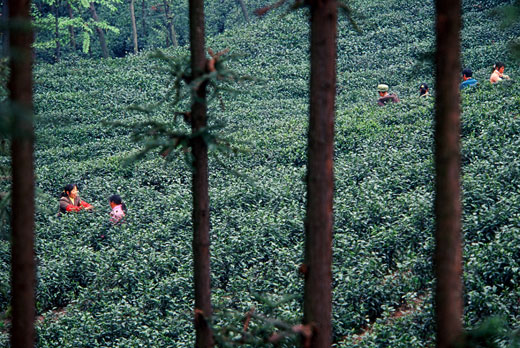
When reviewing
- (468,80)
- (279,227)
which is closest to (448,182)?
(279,227)

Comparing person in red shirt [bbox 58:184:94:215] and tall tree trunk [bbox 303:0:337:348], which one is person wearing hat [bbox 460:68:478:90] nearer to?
person in red shirt [bbox 58:184:94:215]

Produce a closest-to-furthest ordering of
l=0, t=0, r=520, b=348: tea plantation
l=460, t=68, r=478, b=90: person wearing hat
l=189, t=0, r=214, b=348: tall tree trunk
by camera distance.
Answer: l=189, t=0, r=214, b=348: tall tree trunk
l=0, t=0, r=520, b=348: tea plantation
l=460, t=68, r=478, b=90: person wearing hat

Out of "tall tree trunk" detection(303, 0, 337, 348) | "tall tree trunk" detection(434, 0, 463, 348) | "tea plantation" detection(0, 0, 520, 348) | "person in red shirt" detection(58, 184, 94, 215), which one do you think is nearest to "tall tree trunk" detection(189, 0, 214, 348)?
"tea plantation" detection(0, 0, 520, 348)

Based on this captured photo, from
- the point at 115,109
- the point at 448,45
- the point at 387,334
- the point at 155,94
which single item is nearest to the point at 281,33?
the point at 155,94

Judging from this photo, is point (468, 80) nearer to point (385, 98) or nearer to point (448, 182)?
point (385, 98)

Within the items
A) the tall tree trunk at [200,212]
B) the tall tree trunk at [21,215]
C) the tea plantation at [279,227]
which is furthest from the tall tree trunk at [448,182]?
the tall tree trunk at [21,215]
